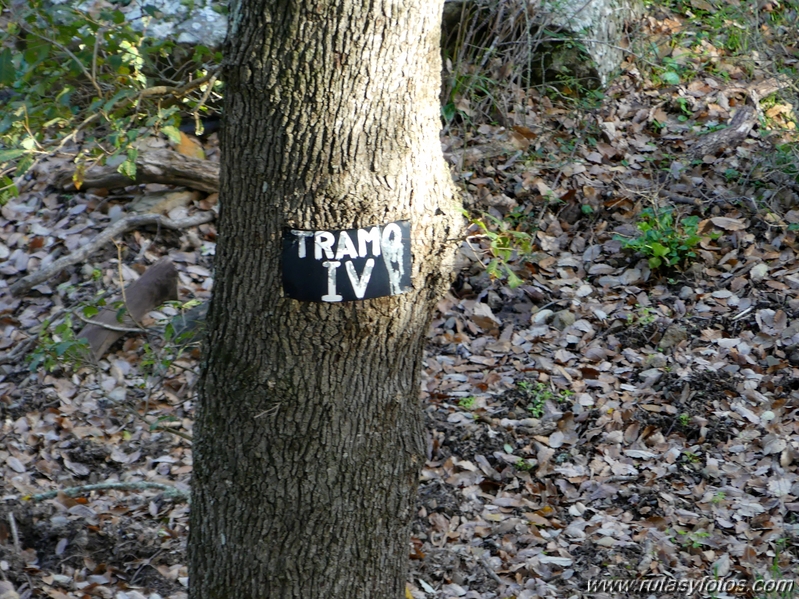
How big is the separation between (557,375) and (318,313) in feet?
7.50

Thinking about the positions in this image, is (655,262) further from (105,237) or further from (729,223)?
(105,237)

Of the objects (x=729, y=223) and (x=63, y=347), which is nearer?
(x=63, y=347)

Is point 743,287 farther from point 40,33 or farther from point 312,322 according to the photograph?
point 40,33

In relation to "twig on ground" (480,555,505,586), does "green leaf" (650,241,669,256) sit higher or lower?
higher

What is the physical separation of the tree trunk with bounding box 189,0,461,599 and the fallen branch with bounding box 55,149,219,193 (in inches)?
128

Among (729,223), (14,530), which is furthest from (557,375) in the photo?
(14,530)

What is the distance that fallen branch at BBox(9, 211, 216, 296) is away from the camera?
4.86m

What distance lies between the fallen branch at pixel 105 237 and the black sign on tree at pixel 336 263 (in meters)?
3.31

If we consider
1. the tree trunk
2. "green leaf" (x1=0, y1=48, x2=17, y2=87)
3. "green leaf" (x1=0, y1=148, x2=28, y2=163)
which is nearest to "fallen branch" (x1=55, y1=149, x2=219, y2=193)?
"green leaf" (x1=0, y1=48, x2=17, y2=87)

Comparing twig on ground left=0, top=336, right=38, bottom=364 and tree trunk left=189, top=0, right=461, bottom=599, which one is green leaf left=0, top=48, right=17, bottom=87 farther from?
twig on ground left=0, top=336, right=38, bottom=364

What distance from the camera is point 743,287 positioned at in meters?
4.39

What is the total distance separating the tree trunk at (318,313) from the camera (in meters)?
1.99

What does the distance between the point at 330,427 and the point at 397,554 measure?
1.76ft

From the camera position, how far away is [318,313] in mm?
2105
